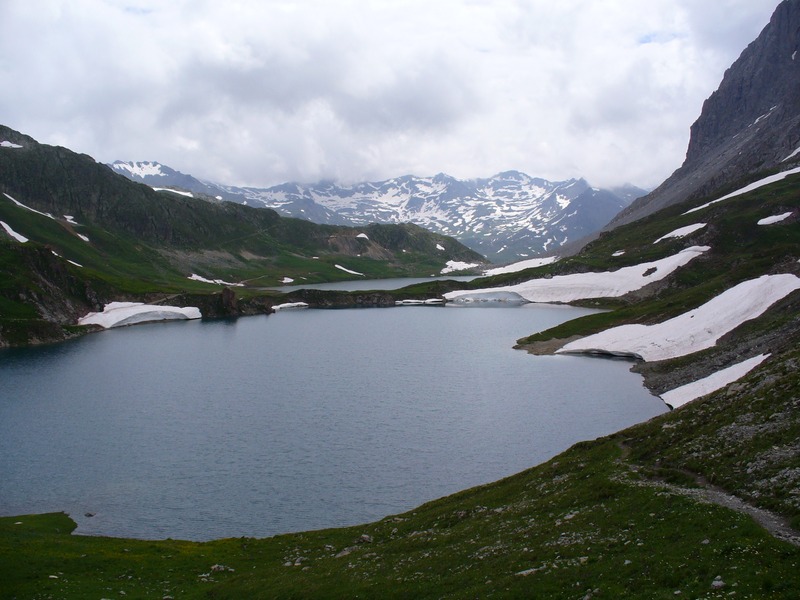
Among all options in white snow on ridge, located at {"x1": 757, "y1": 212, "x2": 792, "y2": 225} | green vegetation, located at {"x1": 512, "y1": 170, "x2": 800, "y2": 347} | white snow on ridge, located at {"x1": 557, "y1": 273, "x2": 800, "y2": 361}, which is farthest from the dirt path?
white snow on ridge, located at {"x1": 757, "y1": 212, "x2": 792, "y2": 225}

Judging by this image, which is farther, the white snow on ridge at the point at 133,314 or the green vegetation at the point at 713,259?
the white snow on ridge at the point at 133,314

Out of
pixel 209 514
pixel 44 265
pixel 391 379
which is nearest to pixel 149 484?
pixel 209 514

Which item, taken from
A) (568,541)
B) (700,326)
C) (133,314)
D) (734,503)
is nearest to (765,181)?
(700,326)

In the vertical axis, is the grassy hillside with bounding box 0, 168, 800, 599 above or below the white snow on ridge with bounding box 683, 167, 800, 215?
below

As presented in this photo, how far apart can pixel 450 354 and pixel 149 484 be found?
6217cm

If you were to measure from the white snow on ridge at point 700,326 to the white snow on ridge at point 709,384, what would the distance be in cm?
1510

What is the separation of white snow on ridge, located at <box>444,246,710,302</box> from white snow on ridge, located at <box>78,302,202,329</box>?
98.5 metres

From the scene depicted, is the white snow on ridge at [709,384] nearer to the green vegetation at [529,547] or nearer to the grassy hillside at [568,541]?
the grassy hillside at [568,541]

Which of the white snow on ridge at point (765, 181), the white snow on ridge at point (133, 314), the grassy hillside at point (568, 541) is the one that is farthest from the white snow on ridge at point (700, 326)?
the white snow on ridge at point (765, 181)

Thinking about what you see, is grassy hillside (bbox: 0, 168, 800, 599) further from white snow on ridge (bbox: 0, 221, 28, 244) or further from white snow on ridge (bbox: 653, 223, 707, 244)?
white snow on ridge (bbox: 0, 221, 28, 244)

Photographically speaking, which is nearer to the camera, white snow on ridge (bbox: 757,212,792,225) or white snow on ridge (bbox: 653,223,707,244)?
white snow on ridge (bbox: 757,212,792,225)

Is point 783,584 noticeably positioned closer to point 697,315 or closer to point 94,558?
point 94,558

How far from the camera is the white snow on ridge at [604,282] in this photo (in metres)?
156

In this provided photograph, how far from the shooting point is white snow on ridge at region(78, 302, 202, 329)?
15262cm
